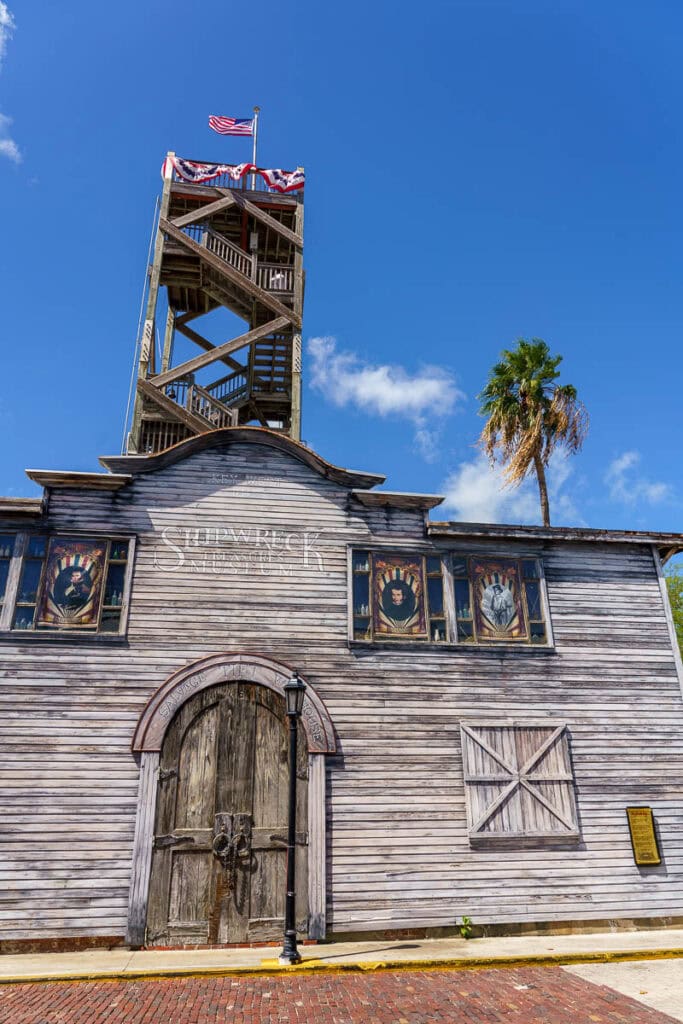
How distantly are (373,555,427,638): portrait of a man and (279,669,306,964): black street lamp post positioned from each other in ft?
8.47

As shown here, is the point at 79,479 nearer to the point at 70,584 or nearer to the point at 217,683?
the point at 70,584

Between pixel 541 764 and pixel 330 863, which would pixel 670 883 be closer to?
pixel 541 764

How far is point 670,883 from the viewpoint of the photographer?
11.6 metres

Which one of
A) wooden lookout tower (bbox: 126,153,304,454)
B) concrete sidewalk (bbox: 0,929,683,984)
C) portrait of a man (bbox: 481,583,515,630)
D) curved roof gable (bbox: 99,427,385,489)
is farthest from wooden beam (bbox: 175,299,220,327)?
concrete sidewalk (bbox: 0,929,683,984)

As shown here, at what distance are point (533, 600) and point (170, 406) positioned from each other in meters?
11.2

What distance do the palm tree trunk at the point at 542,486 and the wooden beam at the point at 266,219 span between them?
10.5 m

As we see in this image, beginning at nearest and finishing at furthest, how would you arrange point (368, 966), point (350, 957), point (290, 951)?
1. point (368, 966)
2. point (290, 951)
3. point (350, 957)

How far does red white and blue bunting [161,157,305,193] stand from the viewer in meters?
21.1

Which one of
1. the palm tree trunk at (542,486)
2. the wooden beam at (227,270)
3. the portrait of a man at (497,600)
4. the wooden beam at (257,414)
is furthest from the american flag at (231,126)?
the portrait of a man at (497,600)

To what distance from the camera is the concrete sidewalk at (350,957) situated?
853 cm

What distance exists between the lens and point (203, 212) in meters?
20.4

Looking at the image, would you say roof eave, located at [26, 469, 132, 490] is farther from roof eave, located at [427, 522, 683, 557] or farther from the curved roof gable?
roof eave, located at [427, 522, 683, 557]

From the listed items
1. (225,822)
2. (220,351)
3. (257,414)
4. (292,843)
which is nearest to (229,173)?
(220,351)

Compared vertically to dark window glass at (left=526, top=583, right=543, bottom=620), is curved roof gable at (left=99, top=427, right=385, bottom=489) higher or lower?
higher
